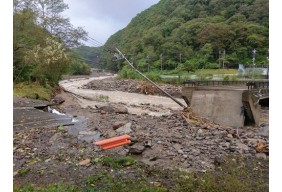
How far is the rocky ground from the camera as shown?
16.4 ft

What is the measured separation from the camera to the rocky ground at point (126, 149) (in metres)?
5.01

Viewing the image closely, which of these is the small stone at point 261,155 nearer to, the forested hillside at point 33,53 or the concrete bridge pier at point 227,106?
the concrete bridge pier at point 227,106

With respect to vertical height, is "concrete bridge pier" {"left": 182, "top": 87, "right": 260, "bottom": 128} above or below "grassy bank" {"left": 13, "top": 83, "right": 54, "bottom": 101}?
below

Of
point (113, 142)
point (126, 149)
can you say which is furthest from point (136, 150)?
point (113, 142)

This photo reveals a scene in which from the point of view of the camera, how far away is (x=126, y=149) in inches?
251

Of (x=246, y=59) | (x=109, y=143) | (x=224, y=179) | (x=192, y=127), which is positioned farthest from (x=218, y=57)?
(x=224, y=179)

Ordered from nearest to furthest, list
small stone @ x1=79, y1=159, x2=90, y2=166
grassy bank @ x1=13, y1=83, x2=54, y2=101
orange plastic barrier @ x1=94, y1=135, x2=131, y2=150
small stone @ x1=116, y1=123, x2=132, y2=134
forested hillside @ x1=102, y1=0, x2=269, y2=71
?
small stone @ x1=79, y1=159, x2=90, y2=166 < orange plastic barrier @ x1=94, y1=135, x2=131, y2=150 < small stone @ x1=116, y1=123, x2=132, y2=134 < grassy bank @ x1=13, y1=83, x2=54, y2=101 < forested hillside @ x1=102, y1=0, x2=269, y2=71

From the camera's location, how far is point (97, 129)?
8.38 metres

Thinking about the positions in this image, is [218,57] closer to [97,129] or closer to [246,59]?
[246,59]

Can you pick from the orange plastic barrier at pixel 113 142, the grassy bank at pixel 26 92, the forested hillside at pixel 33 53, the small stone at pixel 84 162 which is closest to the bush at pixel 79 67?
the forested hillside at pixel 33 53

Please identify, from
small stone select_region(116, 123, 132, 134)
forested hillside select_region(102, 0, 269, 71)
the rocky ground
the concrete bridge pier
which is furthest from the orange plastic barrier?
forested hillside select_region(102, 0, 269, 71)

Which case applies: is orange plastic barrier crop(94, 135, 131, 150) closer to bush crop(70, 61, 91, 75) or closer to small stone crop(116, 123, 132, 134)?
small stone crop(116, 123, 132, 134)

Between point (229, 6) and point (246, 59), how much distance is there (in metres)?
3.73

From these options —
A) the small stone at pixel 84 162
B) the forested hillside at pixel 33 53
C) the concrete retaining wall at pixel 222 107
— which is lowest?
the small stone at pixel 84 162
